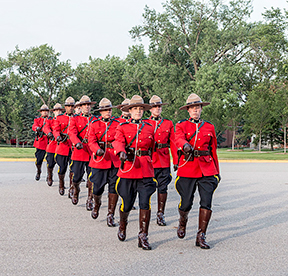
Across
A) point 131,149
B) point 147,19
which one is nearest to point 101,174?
point 131,149

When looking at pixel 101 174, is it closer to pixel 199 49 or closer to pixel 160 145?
pixel 160 145

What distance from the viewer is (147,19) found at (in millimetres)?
47906

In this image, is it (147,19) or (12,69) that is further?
(12,69)

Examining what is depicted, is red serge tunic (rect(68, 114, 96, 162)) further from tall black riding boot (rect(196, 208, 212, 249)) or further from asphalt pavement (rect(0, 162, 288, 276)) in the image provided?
tall black riding boot (rect(196, 208, 212, 249))

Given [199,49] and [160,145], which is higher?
[199,49]

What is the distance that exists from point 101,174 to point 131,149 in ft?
5.95

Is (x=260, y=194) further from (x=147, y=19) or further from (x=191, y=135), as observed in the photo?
(x=147, y=19)

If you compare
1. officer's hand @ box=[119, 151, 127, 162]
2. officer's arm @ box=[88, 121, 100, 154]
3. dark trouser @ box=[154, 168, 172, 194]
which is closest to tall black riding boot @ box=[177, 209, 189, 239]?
officer's hand @ box=[119, 151, 127, 162]

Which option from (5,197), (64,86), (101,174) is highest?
(64,86)

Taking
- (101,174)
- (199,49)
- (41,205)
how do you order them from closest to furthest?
(101,174) → (41,205) → (199,49)

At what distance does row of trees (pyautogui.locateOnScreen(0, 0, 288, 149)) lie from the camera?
4047cm

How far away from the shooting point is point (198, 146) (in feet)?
19.4

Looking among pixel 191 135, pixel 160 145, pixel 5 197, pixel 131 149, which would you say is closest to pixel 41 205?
pixel 5 197

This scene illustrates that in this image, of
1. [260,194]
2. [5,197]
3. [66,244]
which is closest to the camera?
[66,244]
